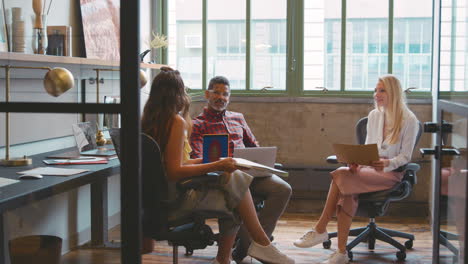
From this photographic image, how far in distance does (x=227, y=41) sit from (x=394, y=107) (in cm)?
210

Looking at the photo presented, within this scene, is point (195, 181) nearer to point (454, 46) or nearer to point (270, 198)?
point (270, 198)

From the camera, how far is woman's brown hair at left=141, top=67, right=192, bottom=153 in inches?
122

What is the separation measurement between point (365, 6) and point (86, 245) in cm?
415

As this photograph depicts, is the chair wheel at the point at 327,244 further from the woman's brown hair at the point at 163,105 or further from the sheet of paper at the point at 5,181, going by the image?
the sheet of paper at the point at 5,181

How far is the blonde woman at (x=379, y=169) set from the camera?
4.05 m

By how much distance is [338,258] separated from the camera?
398 cm

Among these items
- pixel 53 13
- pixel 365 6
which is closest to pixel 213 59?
pixel 365 6

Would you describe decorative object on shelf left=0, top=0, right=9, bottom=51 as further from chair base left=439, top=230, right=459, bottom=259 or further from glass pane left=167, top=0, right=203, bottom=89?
glass pane left=167, top=0, right=203, bottom=89

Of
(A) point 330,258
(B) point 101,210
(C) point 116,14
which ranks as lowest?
(A) point 330,258

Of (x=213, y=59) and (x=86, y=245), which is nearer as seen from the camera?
(x=86, y=245)

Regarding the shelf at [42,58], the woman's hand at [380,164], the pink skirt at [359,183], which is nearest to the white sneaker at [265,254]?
the pink skirt at [359,183]

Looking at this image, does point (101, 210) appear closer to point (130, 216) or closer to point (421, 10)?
point (130, 216)

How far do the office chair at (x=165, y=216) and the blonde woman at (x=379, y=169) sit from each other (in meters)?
1.22

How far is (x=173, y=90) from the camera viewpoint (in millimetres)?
3191
